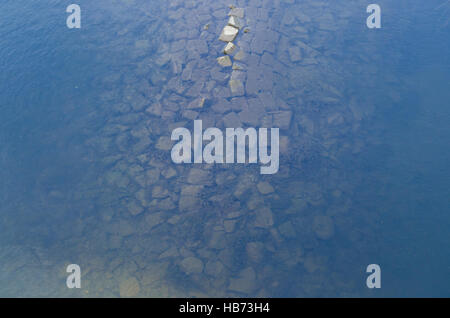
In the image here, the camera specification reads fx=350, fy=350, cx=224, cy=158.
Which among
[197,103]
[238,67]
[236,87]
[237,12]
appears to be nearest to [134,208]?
[197,103]

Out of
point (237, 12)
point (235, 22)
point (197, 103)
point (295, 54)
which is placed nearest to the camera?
point (197, 103)

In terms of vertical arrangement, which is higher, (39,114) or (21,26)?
(21,26)

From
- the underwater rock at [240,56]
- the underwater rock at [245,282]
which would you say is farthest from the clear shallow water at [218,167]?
the underwater rock at [240,56]

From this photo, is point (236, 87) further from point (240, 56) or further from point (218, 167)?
point (218, 167)

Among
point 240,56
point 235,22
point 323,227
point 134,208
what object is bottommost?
point 323,227

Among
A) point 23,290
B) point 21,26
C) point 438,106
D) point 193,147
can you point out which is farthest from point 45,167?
point 438,106

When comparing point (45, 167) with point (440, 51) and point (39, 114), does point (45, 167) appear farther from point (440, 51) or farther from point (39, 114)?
point (440, 51)

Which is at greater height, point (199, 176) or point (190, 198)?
point (199, 176)
